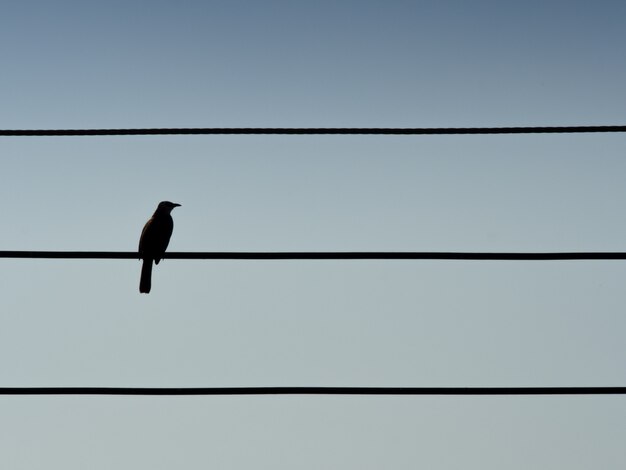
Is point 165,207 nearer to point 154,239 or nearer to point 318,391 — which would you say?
point 154,239

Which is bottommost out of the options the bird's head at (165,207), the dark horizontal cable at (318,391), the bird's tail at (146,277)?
the dark horizontal cable at (318,391)

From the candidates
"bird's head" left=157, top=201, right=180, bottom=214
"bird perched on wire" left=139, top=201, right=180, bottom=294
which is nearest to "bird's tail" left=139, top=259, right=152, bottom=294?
"bird perched on wire" left=139, top=201, right=180, bottom=294

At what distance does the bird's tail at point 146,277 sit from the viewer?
1109cm

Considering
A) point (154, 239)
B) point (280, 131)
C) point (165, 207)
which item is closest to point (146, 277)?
point (154, 239)

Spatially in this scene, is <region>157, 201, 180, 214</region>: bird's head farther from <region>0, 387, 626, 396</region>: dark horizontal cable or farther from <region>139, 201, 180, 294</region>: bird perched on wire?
<region>0, 387, 626, 396</region>: dark horizontal cable

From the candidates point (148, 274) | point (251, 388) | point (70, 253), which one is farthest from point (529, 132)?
point (148, 274)

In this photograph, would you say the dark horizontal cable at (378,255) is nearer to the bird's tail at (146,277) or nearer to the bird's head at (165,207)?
the bird's tail at (146,277)

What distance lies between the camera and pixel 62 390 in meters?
5.78

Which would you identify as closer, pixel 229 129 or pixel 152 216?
pixel 229 129

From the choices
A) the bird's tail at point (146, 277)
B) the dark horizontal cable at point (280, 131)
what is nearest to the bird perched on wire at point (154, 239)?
the bird's tail at point (146, 277)

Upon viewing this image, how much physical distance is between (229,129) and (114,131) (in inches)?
26.3

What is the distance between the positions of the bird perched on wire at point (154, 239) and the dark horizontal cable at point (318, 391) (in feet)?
17.3

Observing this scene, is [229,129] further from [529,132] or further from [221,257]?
[529,132]

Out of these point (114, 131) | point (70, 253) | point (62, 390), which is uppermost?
point (114, 131)
